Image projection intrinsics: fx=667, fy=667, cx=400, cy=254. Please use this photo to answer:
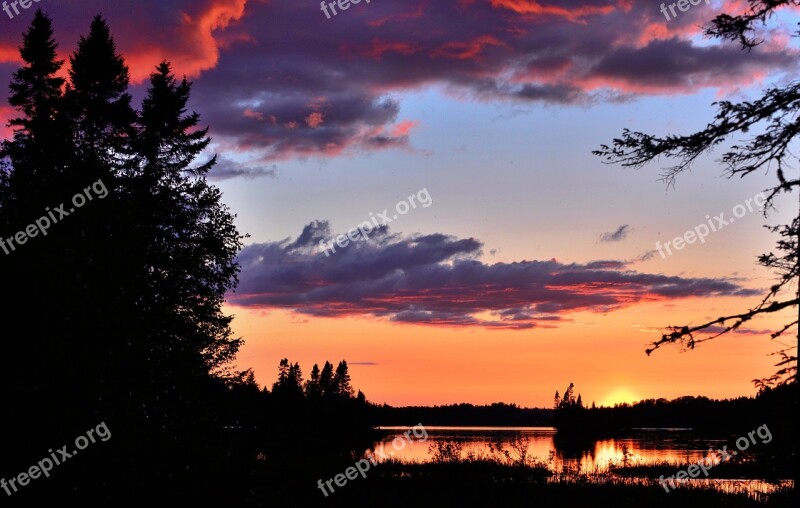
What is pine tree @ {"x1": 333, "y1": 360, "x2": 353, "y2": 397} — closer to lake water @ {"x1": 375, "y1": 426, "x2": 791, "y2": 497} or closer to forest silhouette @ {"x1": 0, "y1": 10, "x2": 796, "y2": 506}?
lake water @ {"x1": 375, "y1": 426, "x2": 791, "y2": 497}

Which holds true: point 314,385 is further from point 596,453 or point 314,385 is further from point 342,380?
point 596,453

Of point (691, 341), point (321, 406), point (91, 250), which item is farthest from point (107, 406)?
point (321, 406)

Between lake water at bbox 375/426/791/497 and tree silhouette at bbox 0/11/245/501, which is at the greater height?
tree silhouette at bbox 0/11/245/501

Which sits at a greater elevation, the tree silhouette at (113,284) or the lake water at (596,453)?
the tree silhouette at (113,284)

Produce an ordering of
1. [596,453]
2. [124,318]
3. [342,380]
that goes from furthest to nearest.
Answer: [342,380]
[596,453]
[124,318]

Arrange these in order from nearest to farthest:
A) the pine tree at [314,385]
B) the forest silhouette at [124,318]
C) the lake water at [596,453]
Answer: the forest silhouette at [124,318]
the lake water at [596,453]
the pine tree at [314,385]

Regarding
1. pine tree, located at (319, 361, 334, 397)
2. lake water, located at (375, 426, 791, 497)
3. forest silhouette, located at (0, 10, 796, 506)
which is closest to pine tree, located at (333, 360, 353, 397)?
pine tree, located at (319, 361, 334, 397)

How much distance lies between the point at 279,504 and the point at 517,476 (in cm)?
1312

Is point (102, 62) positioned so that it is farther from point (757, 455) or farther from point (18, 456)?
point (757, 455)

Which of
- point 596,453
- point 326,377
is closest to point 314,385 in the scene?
point 326,377

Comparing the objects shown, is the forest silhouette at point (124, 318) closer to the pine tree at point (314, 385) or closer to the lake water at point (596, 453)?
the lake water at point (596, 453)

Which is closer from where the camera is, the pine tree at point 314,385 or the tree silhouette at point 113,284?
the tree silhouette at point 113,284

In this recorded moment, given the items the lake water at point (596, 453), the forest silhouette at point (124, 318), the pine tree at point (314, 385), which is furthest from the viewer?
the pine tree at point (314, 385)

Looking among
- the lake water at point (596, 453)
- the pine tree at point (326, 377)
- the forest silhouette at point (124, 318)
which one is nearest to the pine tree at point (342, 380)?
the pine tree at point (326, 377)
